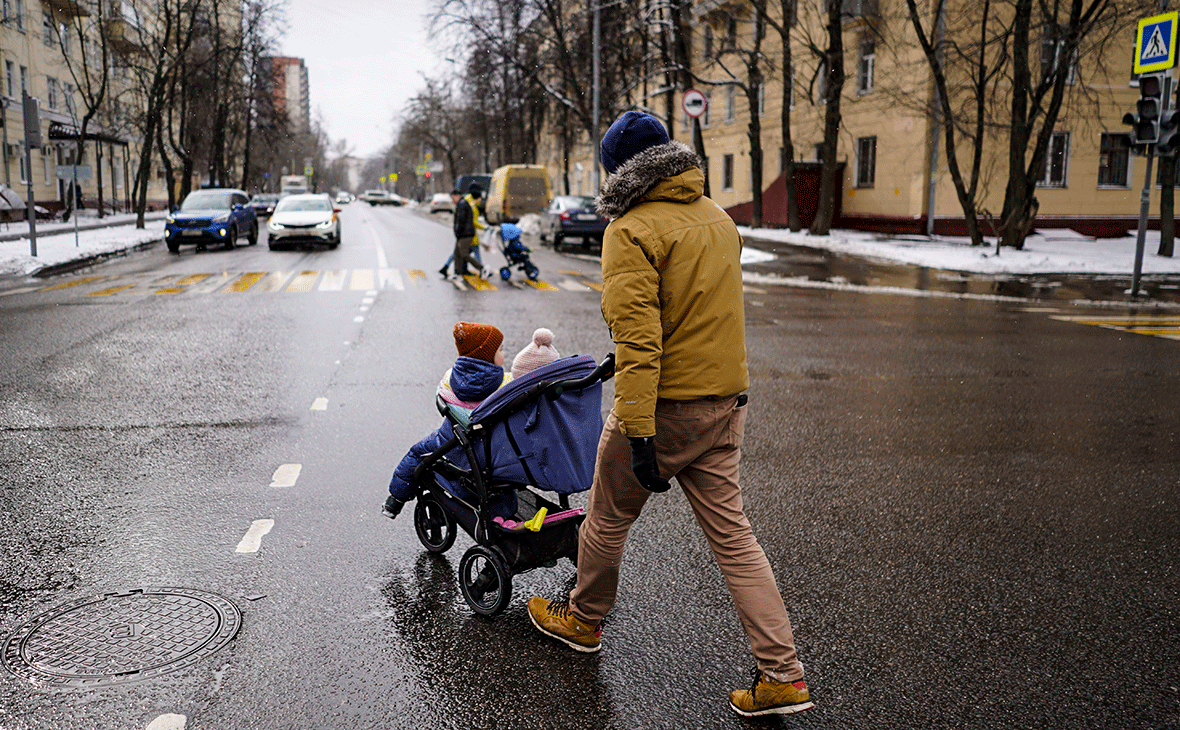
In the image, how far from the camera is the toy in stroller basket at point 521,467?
3.71 m

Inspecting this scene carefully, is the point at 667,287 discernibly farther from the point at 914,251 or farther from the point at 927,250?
the point at 927,250

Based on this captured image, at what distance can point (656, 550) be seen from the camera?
4.55m

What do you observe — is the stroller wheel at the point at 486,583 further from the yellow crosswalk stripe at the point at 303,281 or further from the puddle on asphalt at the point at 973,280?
the puddle on asphalt at the point at 973,280

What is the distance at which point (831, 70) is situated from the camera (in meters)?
27.9

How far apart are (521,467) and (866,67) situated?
33.5 metres

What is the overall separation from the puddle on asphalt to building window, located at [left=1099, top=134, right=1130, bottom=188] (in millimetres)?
12779

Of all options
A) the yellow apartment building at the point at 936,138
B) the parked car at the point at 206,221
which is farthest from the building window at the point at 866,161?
the parked car at the point at 206,221

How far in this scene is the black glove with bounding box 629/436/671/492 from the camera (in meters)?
2.92

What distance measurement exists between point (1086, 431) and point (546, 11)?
38.7 metres

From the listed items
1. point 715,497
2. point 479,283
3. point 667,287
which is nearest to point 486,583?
point 715,497

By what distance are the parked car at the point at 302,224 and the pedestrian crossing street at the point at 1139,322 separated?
18.9 metres

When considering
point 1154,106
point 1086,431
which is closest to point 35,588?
point 1086,431

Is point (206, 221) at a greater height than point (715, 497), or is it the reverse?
point (206, 221)

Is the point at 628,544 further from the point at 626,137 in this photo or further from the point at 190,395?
the point at 190,395
